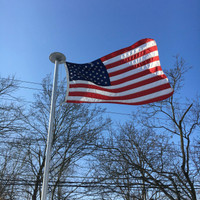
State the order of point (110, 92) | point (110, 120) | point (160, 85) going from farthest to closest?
point (110, 120) < point (110, 92) < point (160, 85)

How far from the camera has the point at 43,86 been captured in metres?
13.7

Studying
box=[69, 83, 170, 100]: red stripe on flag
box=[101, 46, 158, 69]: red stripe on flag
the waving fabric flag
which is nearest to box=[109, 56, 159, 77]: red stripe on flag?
the waving fabric flag

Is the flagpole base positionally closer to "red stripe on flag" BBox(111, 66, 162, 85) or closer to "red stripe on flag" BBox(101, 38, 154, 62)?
"red stripe on flag" BBox(101, 38, 154, 62)

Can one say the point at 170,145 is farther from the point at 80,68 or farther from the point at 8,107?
the point at 8,107

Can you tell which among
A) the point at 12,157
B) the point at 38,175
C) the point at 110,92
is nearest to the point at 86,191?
the point at 38,175

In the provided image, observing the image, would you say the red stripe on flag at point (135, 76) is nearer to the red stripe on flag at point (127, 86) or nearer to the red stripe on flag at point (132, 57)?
the red stripe on flag at point (127, 86)

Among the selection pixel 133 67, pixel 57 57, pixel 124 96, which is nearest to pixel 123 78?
pixel 133 67

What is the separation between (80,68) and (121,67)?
1226 mm

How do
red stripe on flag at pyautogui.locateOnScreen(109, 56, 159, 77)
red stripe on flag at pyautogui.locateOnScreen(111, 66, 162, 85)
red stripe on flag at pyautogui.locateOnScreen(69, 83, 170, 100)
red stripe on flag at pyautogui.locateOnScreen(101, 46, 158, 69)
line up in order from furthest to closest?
red stripe on flag at pyautogui.locateOnScreen(101, 46, 158, 69) < red stripe on flag at pyautogui.locateOnScreen(109, 56, 159, 77) < red stripe on flag at pyautogui.locateOnScreen(111, 66, 162, 85) < red stripe on flag at pyautogui.locateOnScreen(69, 83, 170, 100)

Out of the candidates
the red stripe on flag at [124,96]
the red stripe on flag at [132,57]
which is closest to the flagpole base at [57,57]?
the red stripe on flag at [124,96]

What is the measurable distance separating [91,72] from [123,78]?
954 mm

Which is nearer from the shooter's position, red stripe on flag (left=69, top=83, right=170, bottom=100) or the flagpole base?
red stripe on flag (left=69, top=83, right=170, bottom=100)

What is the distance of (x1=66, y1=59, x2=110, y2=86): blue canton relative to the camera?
5.68 meters

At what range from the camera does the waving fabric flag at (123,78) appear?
545 cm
